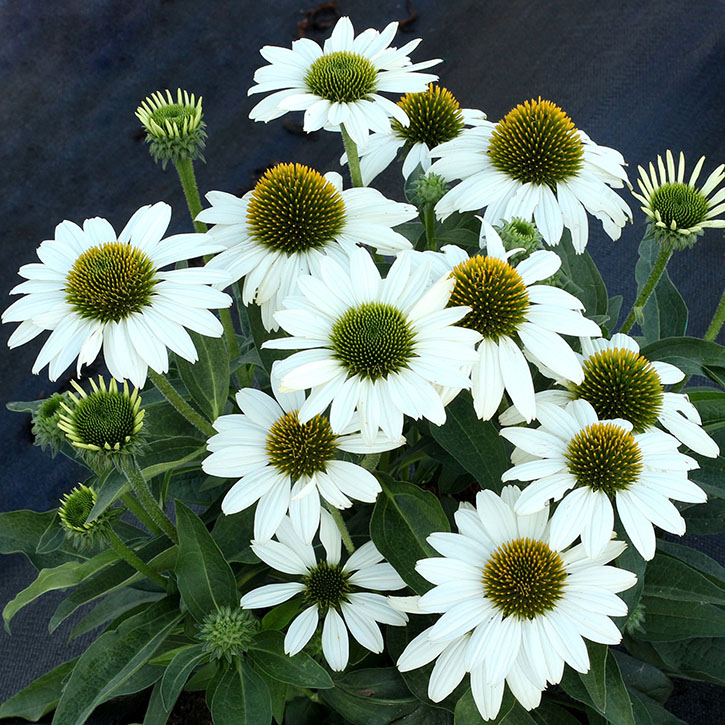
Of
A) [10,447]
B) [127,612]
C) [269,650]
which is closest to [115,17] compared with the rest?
[10,447]

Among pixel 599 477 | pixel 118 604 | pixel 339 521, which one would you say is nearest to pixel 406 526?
pixel 339 521

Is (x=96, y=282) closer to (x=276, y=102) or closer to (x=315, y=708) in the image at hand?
(x=276, y=102)

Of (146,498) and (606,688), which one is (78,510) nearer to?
(146,498)

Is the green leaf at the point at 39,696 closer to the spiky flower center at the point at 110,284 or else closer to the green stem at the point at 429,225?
the spiky flower center at the point at 110,284

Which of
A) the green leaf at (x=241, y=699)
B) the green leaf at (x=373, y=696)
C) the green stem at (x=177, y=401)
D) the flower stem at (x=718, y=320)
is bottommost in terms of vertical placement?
the green leaf at (x=241, y=699)

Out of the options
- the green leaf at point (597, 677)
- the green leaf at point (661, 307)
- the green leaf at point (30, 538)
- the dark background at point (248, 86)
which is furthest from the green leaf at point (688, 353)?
the dark background at point (248, 86)

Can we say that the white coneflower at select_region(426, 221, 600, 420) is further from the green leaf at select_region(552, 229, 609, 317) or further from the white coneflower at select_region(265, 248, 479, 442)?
the green leaf at select_region(552, 229, 609, 317)
